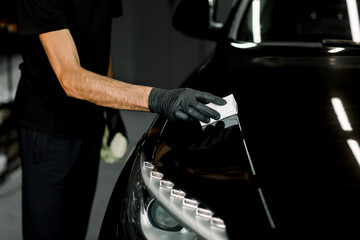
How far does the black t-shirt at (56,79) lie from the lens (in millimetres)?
1608

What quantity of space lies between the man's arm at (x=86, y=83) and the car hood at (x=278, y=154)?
14cm

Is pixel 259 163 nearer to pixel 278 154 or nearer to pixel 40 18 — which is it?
pixel 278 154

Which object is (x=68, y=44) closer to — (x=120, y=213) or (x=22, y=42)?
(x=22, y=42)

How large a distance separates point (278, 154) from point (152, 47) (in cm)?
388

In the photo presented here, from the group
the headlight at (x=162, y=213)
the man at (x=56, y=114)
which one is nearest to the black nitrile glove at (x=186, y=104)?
the headlight at (x=162, y=213)

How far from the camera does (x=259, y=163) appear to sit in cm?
111

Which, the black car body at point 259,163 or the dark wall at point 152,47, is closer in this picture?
the black car body at point 259,163

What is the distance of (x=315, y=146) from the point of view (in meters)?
1.17

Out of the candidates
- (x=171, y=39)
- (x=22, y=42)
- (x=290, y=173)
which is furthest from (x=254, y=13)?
(x=171, y=39)

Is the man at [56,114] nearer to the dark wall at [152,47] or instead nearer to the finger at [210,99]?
the finger at [210,99]

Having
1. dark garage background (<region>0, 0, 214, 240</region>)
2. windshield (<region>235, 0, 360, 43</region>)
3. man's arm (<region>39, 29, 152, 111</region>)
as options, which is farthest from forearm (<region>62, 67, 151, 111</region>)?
dark garage background (<region>0, 0, 214, 240</region>)

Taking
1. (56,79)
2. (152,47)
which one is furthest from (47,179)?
(152,47)

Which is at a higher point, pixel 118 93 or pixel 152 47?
pixel 118 93

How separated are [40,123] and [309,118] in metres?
0.97
